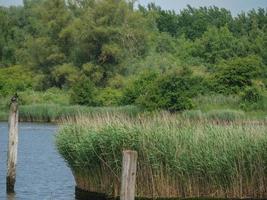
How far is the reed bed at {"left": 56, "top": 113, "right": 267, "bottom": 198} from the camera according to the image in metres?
19.6

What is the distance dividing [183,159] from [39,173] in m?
8.64

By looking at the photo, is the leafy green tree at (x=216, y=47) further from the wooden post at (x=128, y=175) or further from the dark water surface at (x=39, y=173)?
the wooden post at (x=128, y=175)

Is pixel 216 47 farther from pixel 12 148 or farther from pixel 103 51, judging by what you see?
pixel 12 148

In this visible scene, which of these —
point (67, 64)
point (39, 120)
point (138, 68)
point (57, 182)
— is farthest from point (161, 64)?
point (57, 182)

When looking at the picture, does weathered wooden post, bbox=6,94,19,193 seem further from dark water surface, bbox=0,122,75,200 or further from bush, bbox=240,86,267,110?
bush, bbox=240,86,267,110

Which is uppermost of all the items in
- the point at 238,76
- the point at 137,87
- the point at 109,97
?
the point at 238,76

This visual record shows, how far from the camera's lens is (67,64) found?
83.2 m

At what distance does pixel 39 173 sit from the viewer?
26.7 meters

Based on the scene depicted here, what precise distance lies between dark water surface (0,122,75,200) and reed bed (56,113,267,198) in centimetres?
194

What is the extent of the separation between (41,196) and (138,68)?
6236 centimetres

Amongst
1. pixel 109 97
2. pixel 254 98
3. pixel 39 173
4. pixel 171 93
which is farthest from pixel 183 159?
pixel 109 97

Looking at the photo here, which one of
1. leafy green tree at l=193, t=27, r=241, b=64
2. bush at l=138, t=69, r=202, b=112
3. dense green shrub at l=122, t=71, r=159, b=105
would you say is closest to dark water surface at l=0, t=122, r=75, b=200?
→ bush at l=138, t=69, r=202, b=112

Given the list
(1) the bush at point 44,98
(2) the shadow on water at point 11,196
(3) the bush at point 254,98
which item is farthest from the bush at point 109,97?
(2) the shadow on water at point 11,196

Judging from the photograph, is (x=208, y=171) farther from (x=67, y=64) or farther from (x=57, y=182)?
(x=67, y=64)
